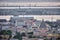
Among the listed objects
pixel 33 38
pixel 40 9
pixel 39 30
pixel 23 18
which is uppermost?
pixel 40 9

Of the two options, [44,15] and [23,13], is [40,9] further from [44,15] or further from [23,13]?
[23,13]

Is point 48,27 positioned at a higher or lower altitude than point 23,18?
lower

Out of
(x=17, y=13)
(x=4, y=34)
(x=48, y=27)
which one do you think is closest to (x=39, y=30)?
(x=48, y=27)

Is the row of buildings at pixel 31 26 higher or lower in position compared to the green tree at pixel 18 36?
higher

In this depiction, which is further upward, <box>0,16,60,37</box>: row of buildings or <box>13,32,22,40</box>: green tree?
<box>0,16,60,37</box>: row of buildings

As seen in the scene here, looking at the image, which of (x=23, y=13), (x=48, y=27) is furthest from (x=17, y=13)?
(x=48, y=27)

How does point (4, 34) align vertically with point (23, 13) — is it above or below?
below

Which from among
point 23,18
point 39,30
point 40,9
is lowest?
point 39,30

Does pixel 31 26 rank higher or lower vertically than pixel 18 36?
higher

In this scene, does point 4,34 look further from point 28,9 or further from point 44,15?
point 44,15
